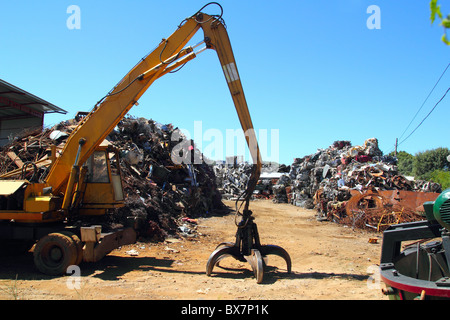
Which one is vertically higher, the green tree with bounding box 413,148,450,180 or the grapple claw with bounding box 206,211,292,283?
the green tree with bounding box 413,148,450,180

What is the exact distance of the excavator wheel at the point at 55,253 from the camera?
566cm

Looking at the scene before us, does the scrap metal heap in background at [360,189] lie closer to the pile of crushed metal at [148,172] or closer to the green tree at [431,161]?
the pile of crushed metal at [148,172]

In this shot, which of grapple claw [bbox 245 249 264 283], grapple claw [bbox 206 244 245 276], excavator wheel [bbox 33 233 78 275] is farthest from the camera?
grapple claw [bbox 206 244 245 276]

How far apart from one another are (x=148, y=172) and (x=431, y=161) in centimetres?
3466

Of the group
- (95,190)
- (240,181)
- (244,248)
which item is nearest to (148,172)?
(95,190)

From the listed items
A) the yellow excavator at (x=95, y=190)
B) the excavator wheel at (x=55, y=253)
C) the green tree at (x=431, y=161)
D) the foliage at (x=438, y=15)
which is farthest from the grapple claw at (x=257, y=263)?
the green tree at (x=431, y=161)

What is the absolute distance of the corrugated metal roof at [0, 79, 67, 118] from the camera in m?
14.7

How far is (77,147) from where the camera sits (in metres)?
6.37

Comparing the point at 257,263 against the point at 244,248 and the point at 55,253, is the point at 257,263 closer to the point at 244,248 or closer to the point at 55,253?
the point at 244,248

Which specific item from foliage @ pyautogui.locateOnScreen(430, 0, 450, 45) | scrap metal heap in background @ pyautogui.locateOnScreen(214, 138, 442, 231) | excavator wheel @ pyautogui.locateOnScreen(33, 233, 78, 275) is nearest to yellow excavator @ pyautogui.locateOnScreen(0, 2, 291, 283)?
excavator wheel @ pyautogui.locateOnScreen(33, 233, 78, 275)

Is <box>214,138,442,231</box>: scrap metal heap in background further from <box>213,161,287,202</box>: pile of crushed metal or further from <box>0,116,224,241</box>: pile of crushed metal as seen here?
<box>0,116,224,241</box>: pile of crushed metal

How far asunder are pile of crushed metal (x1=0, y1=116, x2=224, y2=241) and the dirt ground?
3.50 feet

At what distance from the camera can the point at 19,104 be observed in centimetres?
1627
